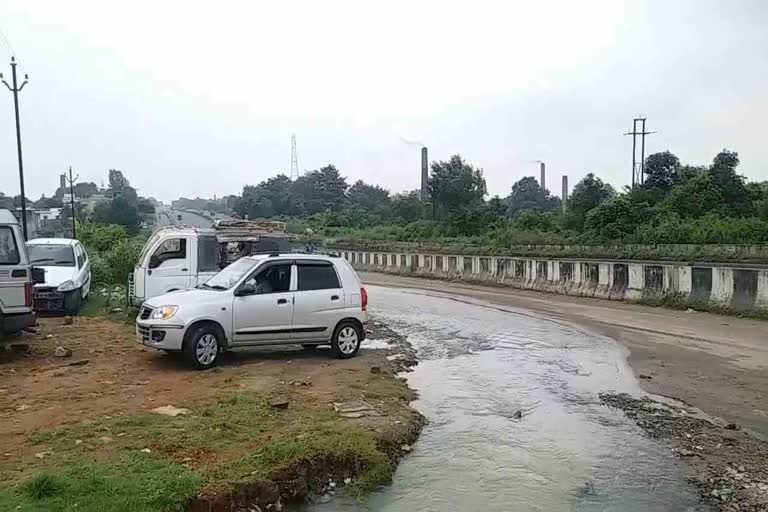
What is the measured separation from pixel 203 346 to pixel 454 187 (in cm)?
5377

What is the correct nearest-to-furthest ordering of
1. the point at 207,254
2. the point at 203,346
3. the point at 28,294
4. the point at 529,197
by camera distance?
the point at 203,346, the point at 28,294, the point at 207,254, the point at 529,197

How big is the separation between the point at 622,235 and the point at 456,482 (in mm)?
40962

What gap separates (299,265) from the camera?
465 inches

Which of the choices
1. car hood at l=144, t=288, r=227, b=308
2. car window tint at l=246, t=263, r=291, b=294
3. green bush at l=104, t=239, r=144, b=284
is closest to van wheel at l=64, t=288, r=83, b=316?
green bush at l=104, t=239, r=144, b=284

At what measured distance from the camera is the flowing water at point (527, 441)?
588cm

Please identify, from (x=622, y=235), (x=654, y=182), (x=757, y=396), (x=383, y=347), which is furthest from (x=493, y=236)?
(x=757, y=396)

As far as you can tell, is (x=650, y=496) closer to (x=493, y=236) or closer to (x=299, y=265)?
(x=299, y=265)

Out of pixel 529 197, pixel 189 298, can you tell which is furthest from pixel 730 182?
pixel 189 298

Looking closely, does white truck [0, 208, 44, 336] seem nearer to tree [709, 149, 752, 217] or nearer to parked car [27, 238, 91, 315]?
parked car [27, 238, 91, 315]

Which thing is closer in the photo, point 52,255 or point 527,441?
point 527,441

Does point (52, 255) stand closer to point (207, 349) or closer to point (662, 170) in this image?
point (207, 349)

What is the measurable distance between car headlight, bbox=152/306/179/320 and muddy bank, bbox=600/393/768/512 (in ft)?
19.6

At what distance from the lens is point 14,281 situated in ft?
37.1

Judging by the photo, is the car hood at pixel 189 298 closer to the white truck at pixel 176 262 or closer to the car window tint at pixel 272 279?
the car window tint at pixel 272 279
